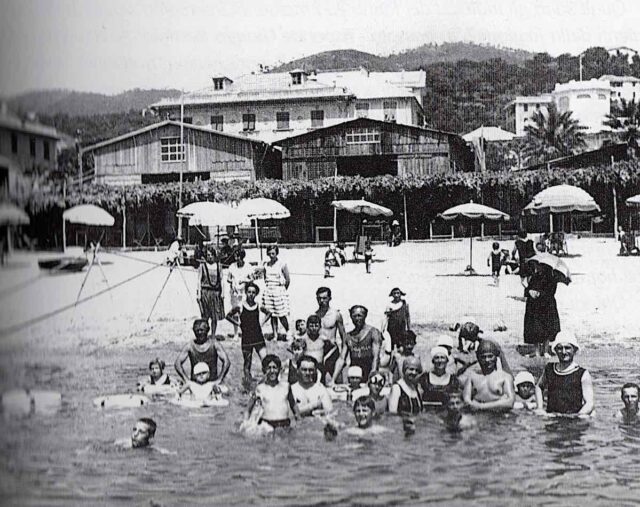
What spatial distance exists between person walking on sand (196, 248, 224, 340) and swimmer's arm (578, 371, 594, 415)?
1315 millimetres

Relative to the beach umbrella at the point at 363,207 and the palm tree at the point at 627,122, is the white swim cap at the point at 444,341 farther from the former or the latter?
the palm tree at the point at 627,122

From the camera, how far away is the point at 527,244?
311 cm

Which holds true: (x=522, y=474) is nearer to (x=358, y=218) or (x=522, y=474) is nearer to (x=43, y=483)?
(x=358, y=218)

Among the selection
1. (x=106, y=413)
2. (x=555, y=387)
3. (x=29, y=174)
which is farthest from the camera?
(x=555, y=387)

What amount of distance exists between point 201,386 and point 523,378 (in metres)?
1.16

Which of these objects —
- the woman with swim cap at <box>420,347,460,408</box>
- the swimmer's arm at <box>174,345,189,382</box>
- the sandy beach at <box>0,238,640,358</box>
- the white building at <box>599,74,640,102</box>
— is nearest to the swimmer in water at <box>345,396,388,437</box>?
the woman with swim cap at <box>420,347,460,408</box>

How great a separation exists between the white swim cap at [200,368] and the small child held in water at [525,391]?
3.66 ft

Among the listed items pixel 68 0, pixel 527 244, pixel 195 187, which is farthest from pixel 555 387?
pixel 68 0

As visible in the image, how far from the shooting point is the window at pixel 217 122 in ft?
9.78

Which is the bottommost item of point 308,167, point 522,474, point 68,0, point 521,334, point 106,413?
point 522,474

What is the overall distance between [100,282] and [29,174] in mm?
444

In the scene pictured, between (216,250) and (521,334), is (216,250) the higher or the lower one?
the higher one

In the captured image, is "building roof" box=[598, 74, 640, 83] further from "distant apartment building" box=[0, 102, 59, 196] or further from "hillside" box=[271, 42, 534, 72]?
"distant apartment building" box=[0, 102, 59, 196]

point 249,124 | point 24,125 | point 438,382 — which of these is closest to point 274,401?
point 438,382
